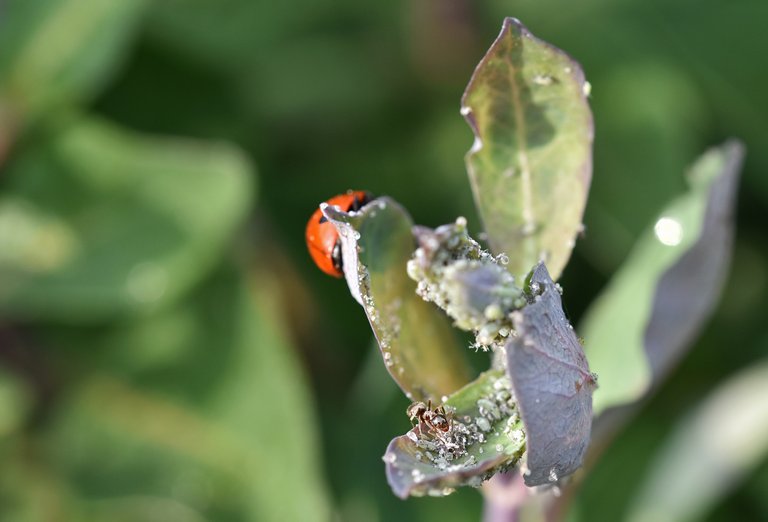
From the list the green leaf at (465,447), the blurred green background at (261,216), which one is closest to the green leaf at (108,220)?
the blurred green background at (261,216)

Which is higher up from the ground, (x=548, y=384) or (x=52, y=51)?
(x=548, y=384)

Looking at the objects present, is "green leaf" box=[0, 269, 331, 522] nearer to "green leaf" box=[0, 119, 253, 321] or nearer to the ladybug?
"green leaf" box=[0, 119, 253, 321]

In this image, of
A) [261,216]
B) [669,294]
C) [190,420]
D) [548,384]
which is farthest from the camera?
[261,216]

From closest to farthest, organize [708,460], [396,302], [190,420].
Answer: [396,302] → [708,460] → [190,420]

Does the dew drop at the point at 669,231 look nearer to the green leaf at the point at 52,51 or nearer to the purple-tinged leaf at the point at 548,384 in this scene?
the purple-tinged leaf at the point at 548,384

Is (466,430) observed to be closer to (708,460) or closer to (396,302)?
(396,302)

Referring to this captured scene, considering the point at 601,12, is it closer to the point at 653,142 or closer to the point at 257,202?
the point at 653,142

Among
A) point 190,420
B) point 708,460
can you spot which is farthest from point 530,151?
point 190,420
